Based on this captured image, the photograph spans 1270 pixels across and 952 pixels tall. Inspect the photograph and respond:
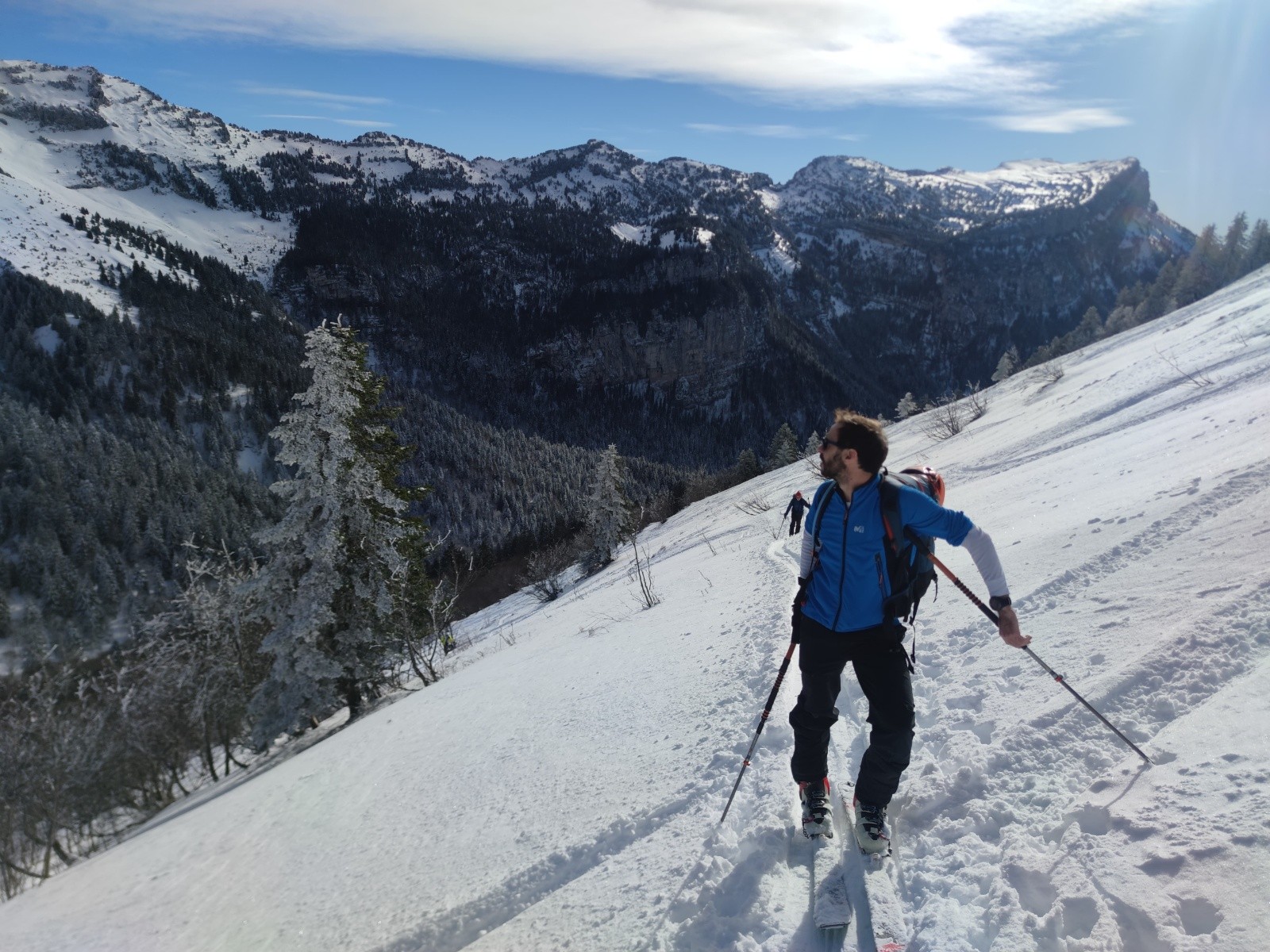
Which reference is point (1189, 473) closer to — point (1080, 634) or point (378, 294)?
point (1080, 634)

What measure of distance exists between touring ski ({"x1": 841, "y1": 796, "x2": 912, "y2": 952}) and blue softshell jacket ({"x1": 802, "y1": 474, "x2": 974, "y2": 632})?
1.11 metres

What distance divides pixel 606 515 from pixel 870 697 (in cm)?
3391

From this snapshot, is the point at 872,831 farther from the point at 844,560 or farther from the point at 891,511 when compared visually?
the point at 891,511

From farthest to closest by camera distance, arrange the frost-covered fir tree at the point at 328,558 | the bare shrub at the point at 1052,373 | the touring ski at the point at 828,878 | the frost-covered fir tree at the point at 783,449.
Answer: the frost-covered fir tree at the point at 783,449 → the bare shrub at the point at 1052,373 → the frost-covered fir tree at the point at 328,558 → the touring ski at the point at 828,878

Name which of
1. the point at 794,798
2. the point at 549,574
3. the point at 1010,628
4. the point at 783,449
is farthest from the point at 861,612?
the point at 783,449

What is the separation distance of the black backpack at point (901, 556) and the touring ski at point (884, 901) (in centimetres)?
118

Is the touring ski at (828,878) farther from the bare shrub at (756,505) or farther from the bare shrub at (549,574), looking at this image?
the bare shrub at (549,574)

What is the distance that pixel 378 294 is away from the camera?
648 ft

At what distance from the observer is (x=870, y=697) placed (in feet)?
A: 10.8

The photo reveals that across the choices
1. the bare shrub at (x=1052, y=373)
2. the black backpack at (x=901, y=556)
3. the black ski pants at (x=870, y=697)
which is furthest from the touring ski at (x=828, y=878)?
the bare shrub at (x=1052, y=373)

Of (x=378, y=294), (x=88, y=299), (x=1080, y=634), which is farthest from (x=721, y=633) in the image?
(x=378, y=294)

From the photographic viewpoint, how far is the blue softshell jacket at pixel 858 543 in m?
3.02

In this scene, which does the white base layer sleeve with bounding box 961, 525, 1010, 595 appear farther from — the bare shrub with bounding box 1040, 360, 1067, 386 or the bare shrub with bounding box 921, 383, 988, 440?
the bare shrub with bounding box 1040, 360, 1067, 386

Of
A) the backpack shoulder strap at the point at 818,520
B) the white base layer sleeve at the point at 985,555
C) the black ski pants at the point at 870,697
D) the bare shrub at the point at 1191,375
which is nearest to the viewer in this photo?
the white base layer sleeve at the point at 985,555
